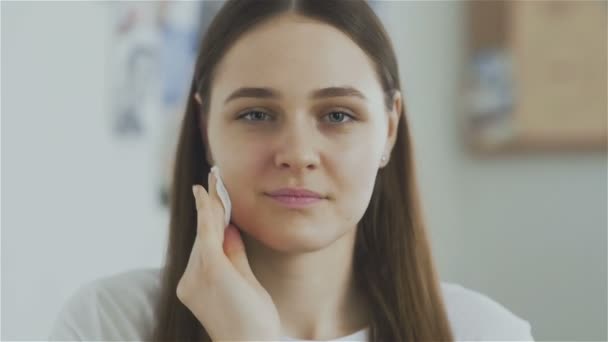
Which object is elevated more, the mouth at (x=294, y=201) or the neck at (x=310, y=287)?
the mouth at (x=294, y=201)

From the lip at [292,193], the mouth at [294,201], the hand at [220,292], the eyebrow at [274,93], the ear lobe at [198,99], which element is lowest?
the hand at [220,292]

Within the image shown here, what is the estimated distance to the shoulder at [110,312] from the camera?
981 millimetres

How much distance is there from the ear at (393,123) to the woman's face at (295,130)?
98 mm

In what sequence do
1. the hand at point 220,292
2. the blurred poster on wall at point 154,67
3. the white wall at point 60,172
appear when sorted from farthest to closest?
1. the blurred poster on wall at point 154,67
2. the white wall at point 60,172
3. the hand at point 220,292

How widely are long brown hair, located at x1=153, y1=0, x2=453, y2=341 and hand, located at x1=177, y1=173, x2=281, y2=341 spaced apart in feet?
0.44

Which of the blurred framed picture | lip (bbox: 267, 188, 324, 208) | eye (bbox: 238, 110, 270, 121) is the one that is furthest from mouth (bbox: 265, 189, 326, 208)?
the blurred framed picture

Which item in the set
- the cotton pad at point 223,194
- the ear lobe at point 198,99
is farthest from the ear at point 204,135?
the cotton pad at point 223,194

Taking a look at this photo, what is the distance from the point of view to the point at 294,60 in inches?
35.9

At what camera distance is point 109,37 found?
1.64 m

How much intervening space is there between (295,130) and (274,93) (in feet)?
0.18

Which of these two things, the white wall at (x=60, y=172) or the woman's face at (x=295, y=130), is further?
the white wall at (x=60, y=172)

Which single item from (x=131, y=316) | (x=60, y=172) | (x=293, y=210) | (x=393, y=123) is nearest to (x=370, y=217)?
(x=393, y=123)

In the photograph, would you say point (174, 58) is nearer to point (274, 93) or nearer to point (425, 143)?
point (425, 143)

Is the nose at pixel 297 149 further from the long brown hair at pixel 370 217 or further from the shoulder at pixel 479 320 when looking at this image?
the shoulder at pixel 479 320
